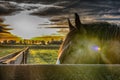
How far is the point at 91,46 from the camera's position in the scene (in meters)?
0.67

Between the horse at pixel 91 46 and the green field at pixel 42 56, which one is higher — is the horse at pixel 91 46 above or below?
above

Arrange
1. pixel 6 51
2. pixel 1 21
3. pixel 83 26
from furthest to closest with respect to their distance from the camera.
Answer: pixel 1 21
pixel 6 51
pixel 83 26

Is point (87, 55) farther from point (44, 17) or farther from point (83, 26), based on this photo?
point (44, 17)

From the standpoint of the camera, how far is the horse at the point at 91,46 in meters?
0.65

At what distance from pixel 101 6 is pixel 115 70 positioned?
1198mm

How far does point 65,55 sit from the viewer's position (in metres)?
0.66

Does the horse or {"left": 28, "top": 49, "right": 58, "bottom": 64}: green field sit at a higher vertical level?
the horse

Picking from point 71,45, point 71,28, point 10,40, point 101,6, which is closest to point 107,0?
point 101,6

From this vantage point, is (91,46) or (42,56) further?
(42,56)

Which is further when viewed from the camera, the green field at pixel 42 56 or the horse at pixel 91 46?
the green field at pixel 42 56

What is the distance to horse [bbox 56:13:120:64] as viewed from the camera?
0.65m

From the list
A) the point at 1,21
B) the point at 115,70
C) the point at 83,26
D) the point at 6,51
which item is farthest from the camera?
the point at 1,21

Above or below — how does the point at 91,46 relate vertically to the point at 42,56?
above

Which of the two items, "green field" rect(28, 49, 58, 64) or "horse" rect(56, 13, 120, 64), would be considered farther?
"green field" rect(28, 49, 58, 64)
